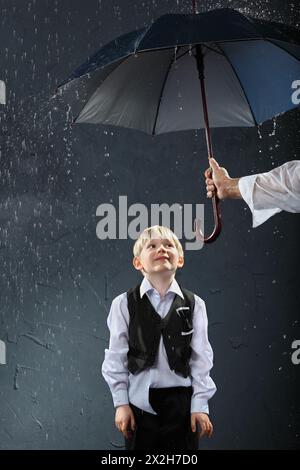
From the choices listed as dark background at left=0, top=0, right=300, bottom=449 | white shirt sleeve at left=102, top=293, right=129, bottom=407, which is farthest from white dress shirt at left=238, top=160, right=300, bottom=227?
dark background at left=0, top=0, right=300, bottom=449

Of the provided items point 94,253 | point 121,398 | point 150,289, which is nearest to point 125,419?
point 121,398

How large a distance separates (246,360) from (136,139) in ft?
3.01

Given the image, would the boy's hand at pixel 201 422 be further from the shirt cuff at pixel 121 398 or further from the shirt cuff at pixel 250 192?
the shirt cuff at pixel 250 192

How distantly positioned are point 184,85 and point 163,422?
0.98 metres

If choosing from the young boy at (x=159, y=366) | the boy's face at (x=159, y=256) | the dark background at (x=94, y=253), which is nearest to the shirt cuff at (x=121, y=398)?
the young boy at (x=159, y=366)

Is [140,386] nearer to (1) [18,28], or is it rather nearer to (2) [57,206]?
(2) [57,206]

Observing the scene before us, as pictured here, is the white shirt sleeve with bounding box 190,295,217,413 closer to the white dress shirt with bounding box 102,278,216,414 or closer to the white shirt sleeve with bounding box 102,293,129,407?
the white dress shirt with bounding box 102,278,216,414

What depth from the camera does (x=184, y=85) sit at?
83.4 inches

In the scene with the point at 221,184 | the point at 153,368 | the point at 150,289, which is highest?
the point at 221,184

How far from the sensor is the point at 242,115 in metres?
2.14

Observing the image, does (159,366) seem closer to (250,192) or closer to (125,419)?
(125,419)

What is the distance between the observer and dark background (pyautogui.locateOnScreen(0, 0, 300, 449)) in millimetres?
2570

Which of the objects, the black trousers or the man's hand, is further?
the black trousers

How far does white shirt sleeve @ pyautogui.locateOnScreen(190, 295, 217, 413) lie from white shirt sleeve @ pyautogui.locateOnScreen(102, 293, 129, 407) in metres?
0.18
